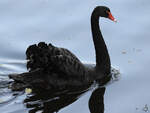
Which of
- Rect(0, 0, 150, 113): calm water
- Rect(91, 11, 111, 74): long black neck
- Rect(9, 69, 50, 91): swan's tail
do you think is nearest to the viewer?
Rect(0, 0, 150, 113): calm water

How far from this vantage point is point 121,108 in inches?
234

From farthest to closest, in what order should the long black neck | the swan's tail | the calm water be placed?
1. the long black neck
2. the swan's tail
3. the calm water

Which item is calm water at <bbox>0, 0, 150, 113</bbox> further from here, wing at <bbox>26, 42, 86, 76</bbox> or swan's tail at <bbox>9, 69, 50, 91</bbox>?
wing at <bbox>26, 42, 86, 76</bbox>

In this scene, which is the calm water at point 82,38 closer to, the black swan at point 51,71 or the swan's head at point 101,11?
the black swan at point 51,71

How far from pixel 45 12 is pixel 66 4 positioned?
419mm

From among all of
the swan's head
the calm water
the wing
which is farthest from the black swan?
the swan's head

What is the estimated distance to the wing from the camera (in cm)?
622

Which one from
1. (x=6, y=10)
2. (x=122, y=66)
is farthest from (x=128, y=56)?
(x=6, y=10)

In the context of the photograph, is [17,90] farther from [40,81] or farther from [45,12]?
[45,12]

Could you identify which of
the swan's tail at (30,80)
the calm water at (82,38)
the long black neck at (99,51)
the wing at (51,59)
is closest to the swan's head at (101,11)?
the long black neck at (99,51)

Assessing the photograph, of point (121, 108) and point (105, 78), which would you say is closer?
point (121, 108)

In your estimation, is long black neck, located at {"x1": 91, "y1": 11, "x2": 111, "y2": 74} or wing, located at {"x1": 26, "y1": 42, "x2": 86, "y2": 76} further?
long black neck, located at {"x1": 91, "y1": 11, "x2": 111, "y2": 74}

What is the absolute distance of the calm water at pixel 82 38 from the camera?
6.16 metres

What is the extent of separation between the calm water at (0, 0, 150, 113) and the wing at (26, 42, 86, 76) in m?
0.39
